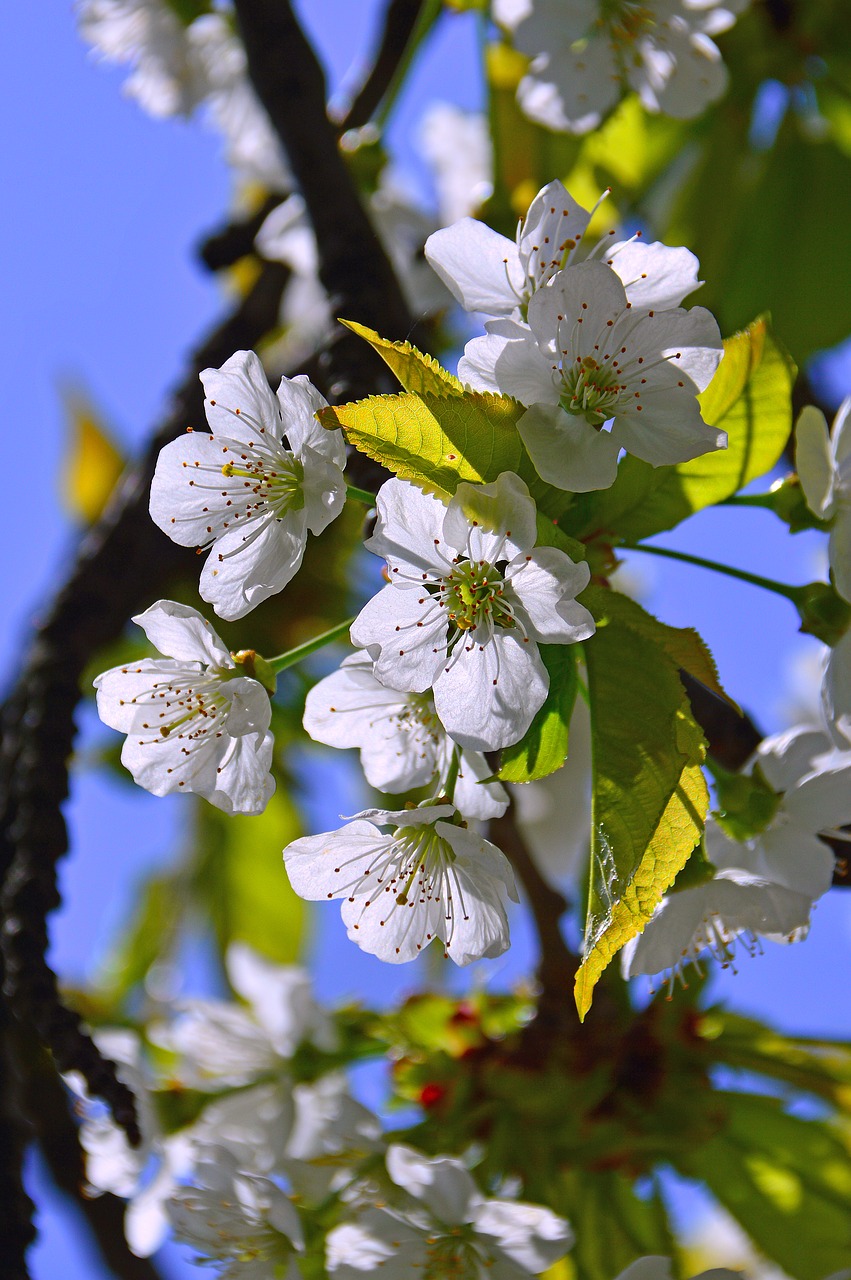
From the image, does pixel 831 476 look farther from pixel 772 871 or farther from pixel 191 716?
pixel 191 716

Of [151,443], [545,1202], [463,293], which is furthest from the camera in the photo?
[151,443]

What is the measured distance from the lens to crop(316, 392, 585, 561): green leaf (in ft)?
1.69

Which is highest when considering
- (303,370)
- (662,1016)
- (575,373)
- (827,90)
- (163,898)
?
(575,373)

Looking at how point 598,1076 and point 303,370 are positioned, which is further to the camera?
point 303,370

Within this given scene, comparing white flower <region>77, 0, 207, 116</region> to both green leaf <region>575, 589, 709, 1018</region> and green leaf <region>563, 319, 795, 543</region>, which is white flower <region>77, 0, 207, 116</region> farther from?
green leaf <region>575, 589, 709, 1018</region>

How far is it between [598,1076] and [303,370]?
705 millimetres

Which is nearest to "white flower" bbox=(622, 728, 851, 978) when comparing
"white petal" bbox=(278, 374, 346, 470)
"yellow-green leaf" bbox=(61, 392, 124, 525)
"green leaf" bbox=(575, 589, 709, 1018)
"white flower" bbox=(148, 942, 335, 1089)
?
"green leaf" bbox=(575, 589, 709, 1018)

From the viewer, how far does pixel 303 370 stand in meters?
1.09

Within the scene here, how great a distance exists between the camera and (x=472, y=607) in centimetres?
56

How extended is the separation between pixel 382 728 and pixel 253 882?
1.06 m

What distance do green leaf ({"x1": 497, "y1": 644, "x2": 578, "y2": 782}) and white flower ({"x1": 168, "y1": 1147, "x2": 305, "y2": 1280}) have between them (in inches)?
17.4

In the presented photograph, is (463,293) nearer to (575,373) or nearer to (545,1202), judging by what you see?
(575,373)

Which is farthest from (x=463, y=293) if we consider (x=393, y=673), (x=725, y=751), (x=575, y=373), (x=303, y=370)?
(x=303, y=370)

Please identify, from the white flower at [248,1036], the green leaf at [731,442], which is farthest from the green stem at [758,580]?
the white flower at [248,1036]
